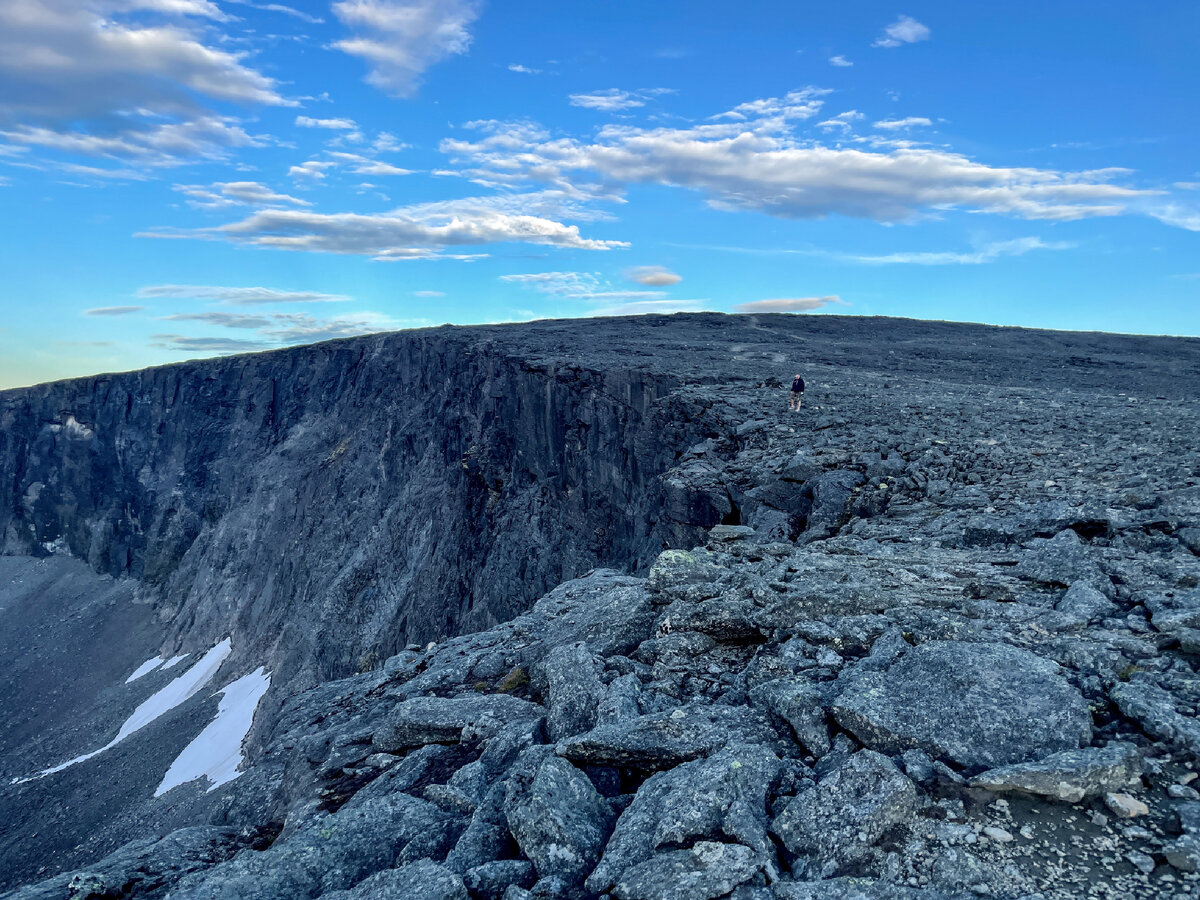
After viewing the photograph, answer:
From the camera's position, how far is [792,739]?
232 inches

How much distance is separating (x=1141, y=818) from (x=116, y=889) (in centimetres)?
851

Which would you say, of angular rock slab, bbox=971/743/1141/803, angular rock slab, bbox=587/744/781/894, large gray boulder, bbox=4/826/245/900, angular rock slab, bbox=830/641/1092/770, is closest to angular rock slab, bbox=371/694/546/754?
large gray boulder, bbox=4/826/245/900

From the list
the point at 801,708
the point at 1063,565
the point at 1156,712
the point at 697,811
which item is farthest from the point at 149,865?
the point at 1063,565

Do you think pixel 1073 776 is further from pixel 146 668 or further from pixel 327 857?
pixel 146 668

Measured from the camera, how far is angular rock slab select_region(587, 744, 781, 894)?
4613 mm

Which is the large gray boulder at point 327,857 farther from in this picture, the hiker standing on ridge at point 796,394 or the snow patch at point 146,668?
the snow patch at point 146,668

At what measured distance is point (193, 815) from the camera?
33562 millimetres

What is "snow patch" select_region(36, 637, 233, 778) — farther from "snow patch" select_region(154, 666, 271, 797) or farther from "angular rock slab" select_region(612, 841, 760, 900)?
"angular rock slab" select_region(612, 841, 760, 900)

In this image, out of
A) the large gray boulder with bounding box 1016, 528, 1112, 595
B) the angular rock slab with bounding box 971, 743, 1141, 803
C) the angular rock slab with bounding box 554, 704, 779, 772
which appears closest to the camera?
the angular rock slab with bounding box 971, 743, 1141, 803

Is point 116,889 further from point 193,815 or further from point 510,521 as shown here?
point 193,815

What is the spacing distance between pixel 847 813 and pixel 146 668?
78151 millimetres

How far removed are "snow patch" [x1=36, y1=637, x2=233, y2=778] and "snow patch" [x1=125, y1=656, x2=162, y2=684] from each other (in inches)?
254

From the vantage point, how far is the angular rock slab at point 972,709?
202 inches

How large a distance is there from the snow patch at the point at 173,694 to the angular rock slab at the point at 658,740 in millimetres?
59210
